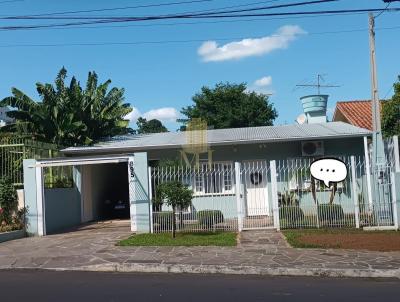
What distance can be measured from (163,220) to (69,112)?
7.65 meters

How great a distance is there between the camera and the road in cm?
784

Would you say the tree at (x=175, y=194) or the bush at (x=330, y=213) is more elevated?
the tree at (x=175, y=194)

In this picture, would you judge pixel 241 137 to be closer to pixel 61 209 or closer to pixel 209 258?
A: pixel 61 209

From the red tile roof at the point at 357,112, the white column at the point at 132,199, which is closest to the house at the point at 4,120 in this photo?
the white column at the point at 132,199

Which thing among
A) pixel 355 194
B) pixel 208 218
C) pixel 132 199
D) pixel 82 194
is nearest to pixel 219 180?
pixel 208 218

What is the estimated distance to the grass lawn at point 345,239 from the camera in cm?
1291

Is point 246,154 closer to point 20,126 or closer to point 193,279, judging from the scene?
point 20,126

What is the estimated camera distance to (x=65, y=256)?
1260cm

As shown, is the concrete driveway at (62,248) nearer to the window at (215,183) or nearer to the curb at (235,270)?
the curb at (235,270)

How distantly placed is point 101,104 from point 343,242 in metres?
14.1

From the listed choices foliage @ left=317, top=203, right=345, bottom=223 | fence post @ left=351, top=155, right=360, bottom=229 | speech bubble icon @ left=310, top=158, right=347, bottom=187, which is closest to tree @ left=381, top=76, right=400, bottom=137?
speech bubble icon @ left=310, top=158, right=347, bottom=187

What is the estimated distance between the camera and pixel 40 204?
16984mm

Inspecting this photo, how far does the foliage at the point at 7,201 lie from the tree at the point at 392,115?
14526 mm

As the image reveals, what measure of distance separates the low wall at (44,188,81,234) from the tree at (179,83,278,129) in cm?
2015
